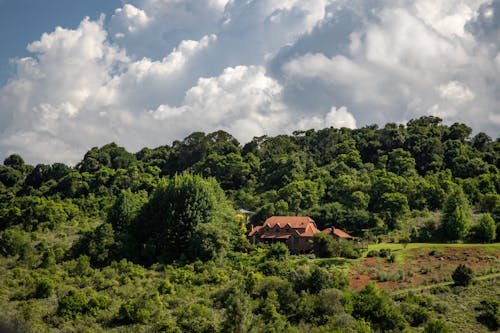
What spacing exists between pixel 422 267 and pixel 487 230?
1088cm

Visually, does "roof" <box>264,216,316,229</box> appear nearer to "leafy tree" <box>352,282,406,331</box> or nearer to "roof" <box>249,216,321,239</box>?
"roof" <box>249,216,321,239</box>

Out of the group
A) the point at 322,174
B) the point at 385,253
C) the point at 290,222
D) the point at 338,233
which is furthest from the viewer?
the point at 322,174

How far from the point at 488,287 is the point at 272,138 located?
197ft

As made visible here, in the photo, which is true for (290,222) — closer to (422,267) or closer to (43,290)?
(422,267)

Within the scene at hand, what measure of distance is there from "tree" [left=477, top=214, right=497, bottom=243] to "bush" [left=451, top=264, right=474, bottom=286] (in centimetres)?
1285

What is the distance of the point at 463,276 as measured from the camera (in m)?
31.5

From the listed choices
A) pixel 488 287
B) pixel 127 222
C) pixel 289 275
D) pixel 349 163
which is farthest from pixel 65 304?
pixel 349 163

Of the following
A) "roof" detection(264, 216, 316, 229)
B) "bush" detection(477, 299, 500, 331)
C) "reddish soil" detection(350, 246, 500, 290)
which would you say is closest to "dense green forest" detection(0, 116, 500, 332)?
"bush" detection(477, 299, 500, 331)

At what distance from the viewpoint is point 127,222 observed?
49.2m

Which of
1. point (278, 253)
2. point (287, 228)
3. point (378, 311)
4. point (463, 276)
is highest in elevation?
point (287, 228)

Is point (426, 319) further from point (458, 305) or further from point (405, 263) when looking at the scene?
point (405, 263)

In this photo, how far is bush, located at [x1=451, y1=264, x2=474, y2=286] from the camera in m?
31.5

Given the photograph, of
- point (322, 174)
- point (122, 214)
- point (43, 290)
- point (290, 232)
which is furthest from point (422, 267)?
point (322, 174)

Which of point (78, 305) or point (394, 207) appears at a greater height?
point (394, 207)
